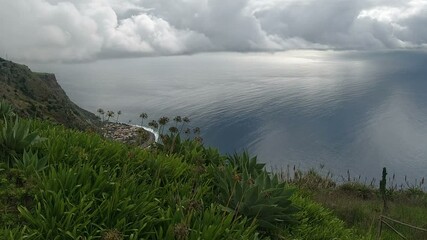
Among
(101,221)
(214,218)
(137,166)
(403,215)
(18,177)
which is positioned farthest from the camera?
(403,215)

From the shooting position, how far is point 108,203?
4180 mm

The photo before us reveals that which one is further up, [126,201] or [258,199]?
[126,201]

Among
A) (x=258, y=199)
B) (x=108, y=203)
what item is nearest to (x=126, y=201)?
(x=108, y=203)

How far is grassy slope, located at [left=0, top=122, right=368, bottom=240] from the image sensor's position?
3.87 metres

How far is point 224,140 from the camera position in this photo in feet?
428

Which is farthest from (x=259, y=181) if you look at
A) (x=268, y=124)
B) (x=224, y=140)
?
(x=268, y=124)

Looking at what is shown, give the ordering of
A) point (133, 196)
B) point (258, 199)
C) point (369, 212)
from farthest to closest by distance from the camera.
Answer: point (369, 212) < point (258, 199) < point (133, 196)

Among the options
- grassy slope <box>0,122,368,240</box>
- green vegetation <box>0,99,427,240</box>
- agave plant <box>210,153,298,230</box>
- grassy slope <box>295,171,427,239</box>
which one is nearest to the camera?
grassy slope <box>0,122,368,240</box>

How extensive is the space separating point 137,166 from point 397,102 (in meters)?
212

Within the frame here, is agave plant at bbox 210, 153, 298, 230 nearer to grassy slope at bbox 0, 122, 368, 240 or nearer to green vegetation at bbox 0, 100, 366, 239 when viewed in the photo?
green vegetation at bbox 0, 100, 366, 239

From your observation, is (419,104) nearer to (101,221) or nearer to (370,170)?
(370,170)

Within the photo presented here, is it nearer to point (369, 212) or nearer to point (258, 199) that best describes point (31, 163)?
point (258, 199)

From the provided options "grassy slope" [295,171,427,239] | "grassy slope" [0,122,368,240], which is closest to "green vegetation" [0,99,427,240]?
"grassy slope" [0,122,368,240]

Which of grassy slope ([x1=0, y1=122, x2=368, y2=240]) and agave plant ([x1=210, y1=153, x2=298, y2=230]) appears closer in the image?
grassy slope ([x1=0, y1=122, x2=368, y2=240])
